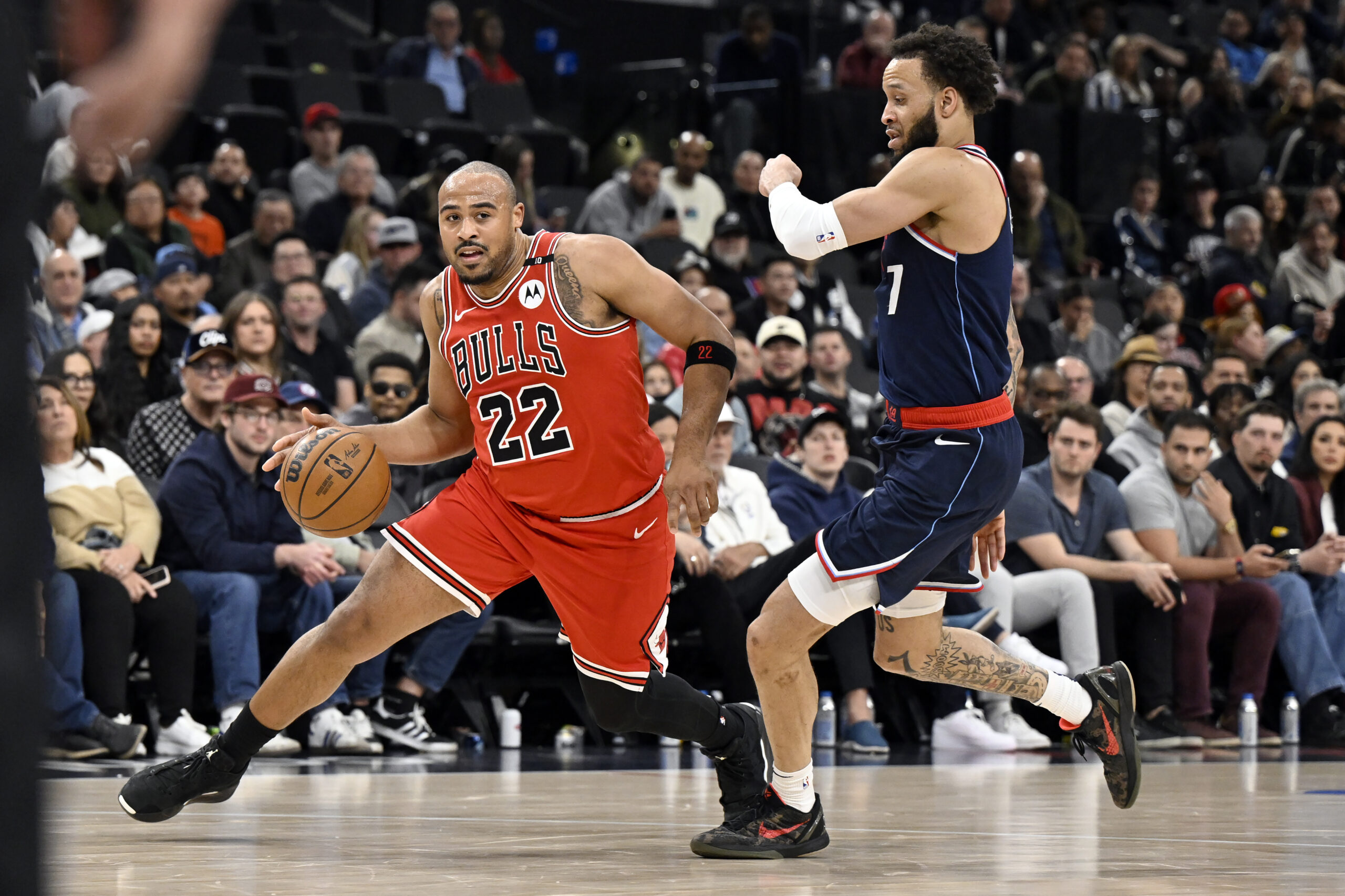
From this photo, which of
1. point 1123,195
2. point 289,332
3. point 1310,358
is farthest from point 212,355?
point 1123,195

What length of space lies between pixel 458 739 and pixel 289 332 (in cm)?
284

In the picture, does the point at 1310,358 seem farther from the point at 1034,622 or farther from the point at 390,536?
the point at 390,536

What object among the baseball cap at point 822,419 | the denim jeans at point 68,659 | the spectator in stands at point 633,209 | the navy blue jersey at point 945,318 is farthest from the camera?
the spectator in stands at point 633,209

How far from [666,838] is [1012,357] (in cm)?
168

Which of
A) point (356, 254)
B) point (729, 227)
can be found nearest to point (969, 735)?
point (729, 227)

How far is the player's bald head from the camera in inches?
186

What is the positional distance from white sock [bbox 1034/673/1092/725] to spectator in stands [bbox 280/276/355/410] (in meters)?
5.89

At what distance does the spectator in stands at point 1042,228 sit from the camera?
1441 centimetres

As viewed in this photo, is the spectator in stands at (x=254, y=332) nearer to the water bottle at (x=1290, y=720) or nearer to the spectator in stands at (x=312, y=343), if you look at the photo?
the spectator in stands at (x=312, y=343)

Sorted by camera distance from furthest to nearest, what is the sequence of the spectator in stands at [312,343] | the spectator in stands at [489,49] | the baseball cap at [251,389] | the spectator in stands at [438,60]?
the spectator in stands at [489,49] → the spectator in stands at [438,60] → the spectator in stands at [312,343] → the baseball cap at [251,389]

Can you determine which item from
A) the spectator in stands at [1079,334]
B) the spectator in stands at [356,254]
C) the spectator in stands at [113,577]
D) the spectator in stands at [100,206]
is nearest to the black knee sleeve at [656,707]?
the spectator in stands at [113,577]

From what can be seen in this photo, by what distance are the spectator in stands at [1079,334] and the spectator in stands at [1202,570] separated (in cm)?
320

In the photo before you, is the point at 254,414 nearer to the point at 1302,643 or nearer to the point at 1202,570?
the point at 1202,570

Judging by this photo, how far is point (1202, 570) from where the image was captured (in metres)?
9.33
